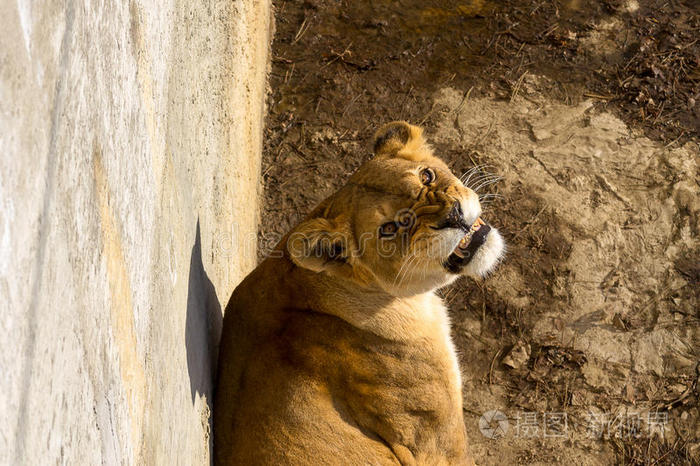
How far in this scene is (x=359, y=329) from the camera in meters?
3.72

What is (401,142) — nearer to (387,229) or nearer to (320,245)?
(387,229)

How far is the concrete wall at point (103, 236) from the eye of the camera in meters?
1.27

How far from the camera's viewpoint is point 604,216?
5.75 meters

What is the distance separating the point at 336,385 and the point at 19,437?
95.7 inches

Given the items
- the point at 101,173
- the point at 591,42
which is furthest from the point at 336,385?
the point at 591,42

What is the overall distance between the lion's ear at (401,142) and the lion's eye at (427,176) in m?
0.24

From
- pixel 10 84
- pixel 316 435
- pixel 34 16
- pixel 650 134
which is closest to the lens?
pixel 10 84

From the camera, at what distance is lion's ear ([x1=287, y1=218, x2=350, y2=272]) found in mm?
3430

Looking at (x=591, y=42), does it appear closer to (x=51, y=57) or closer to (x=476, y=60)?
(x=476, y=60)

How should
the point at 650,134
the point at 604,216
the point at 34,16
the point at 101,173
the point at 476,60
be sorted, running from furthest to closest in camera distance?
the point at 476,60 → the point at 650,134 → the point at 604,216 → the point at 101,173 → the point at 34,16

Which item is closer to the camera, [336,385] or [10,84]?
[10,84]

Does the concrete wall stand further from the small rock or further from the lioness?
the small rock

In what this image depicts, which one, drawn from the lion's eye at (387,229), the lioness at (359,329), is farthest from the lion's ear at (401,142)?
the lion's eye at (387,229)

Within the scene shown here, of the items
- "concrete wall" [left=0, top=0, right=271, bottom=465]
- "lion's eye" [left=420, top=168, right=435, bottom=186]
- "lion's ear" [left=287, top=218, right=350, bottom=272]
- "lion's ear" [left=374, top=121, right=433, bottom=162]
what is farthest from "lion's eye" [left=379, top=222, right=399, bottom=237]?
"concrete wall" [left=0, top=0, right=271, bottom=465]
